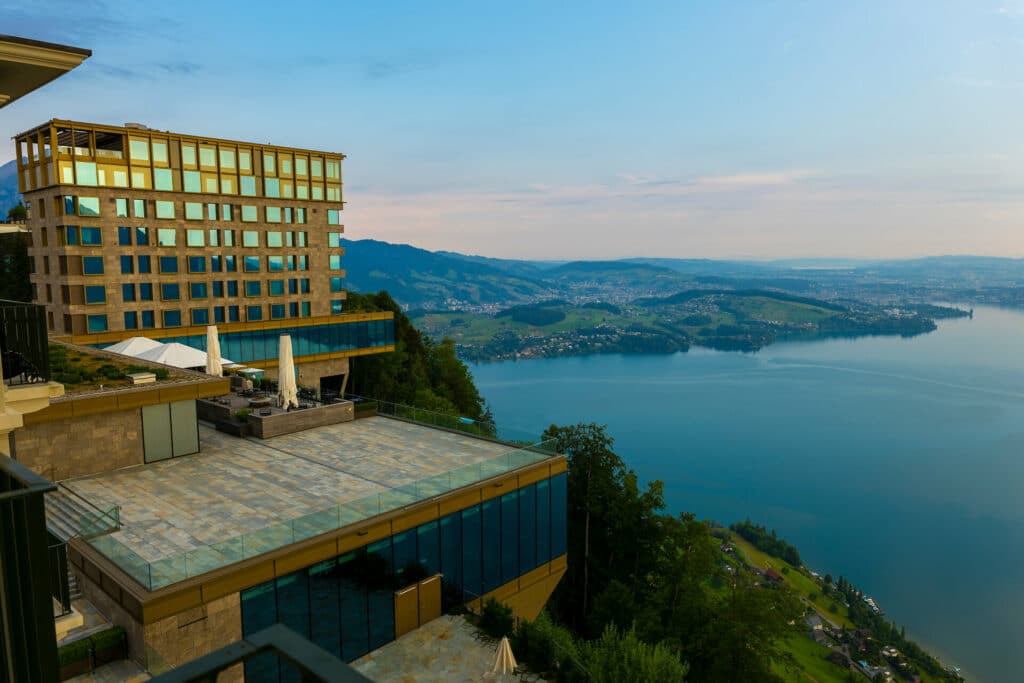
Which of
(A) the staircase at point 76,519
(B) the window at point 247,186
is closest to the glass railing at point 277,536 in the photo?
(A) the staircase at point 76,519

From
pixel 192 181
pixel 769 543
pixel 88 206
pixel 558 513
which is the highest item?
pixel 192 181

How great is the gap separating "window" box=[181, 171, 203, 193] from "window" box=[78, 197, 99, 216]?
700 cm

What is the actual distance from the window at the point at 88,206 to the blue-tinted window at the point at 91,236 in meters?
1.12

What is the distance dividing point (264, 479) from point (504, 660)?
40.8ft

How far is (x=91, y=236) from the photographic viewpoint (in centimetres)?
4959

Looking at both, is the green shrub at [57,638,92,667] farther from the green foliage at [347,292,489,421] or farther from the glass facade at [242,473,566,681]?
the green foliage at [347,292,489,421]

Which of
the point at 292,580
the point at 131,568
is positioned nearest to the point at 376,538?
the point at 292,580

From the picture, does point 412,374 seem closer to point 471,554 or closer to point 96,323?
point 96,323

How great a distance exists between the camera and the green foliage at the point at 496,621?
22047 millimetres

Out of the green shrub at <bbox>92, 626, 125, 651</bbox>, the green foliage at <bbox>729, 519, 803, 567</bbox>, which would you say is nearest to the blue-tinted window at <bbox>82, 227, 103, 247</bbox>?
the green shrub at <bbox>92, 626, 125, 651</bbox>

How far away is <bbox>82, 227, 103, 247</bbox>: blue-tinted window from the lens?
49188mm

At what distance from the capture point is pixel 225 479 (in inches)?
1025

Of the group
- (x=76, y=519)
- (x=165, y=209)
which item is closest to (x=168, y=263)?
(x=165, y=209)

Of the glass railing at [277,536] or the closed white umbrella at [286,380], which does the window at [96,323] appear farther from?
the glass railing at [277,536]
